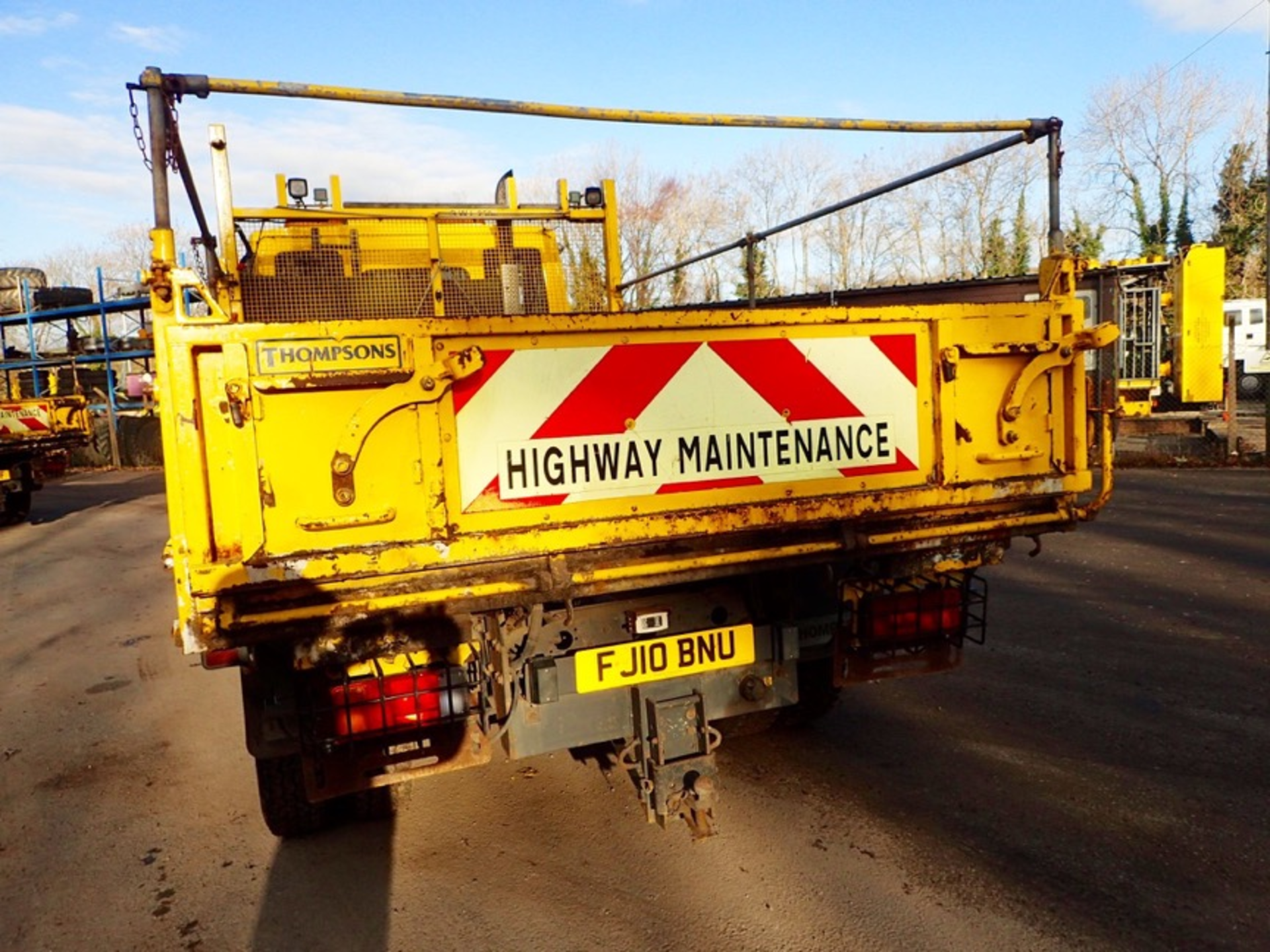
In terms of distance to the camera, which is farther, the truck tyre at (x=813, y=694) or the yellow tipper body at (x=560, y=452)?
the truck tyre at (x=813, y=694)

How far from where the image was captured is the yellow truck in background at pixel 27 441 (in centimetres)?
1269

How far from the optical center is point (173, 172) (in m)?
3.00

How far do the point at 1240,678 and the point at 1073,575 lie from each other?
254 centimetres

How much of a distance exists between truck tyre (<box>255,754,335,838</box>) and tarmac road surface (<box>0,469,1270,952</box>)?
0.29ft

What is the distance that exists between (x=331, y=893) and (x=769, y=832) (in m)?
1.64

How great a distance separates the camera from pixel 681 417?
2.76m

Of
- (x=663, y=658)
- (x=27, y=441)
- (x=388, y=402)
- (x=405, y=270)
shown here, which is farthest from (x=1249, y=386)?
(x=27, y=441)

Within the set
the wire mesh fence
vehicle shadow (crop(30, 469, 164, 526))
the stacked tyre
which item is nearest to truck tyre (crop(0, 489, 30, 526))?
vehicle shadow (crop(30, 469, 164, 526))

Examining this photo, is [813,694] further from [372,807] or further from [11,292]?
[11,292]

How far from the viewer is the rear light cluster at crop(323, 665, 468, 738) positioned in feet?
8.72

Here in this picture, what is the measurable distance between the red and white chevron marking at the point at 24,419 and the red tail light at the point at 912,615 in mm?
13898

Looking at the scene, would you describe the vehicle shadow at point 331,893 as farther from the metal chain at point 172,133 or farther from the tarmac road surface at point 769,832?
the metal chain at point 172,133

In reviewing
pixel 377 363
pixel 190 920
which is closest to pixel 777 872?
pixel 190 920

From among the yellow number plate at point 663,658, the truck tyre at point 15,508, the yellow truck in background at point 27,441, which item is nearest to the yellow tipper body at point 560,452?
the yellow number plate at point 663,658
